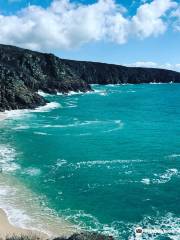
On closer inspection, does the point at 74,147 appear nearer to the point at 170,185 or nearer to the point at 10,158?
the point at 10,158

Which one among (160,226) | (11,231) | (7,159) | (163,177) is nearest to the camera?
(11,231)

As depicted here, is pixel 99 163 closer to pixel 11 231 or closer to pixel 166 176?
pixel 166 176

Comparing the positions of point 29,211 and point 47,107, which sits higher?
point 47,107

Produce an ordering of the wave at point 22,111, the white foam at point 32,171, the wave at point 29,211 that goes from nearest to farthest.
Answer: the wave at point 29,211, the white foam at point 32,171, the wave at point 22,111

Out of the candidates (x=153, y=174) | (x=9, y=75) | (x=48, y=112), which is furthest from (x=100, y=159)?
(x=9, y=75)

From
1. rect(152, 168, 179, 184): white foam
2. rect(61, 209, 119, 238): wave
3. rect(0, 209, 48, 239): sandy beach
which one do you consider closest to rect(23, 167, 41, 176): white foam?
rect(61, 209, 119, 238): wave

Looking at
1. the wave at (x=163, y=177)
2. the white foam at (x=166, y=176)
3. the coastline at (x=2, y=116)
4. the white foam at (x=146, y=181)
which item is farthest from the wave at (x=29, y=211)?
the coastline at (x=2, y=116)

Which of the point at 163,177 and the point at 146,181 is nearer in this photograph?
the point at 146,181

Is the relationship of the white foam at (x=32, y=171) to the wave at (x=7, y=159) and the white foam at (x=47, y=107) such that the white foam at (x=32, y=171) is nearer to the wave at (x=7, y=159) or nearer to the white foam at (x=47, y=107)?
the wave at (x=7, y=159)

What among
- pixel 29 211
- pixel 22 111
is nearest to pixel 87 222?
pixel 29 211
